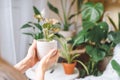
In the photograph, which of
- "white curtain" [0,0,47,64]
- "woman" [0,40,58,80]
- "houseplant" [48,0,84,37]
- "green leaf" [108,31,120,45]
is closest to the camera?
"woman" [0,40,58,80]

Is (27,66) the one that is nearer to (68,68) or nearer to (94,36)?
(68,68)

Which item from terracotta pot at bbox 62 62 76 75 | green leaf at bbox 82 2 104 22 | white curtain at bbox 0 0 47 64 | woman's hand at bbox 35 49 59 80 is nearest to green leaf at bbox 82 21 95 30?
green leaf at bbox 82 2 104 22

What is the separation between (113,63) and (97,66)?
2.07ft

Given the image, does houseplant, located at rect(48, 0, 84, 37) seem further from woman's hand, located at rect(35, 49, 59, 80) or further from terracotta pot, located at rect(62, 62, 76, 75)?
woman's hand, located at rect(35, 49, 59, 80)

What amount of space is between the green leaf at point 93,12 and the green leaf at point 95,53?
0.28 metres

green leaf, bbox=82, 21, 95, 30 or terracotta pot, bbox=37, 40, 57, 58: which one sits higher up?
green leaf, bbox=82, 21, 95, 30

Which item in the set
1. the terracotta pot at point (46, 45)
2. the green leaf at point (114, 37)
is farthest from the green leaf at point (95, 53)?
the terracotta pot at point (46, 45)

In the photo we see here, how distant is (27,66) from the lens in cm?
112

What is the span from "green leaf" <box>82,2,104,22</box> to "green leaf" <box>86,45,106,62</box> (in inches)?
11.2

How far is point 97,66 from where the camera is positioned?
7.53ft

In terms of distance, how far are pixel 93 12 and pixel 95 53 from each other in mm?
418

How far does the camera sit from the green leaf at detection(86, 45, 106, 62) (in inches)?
73.6

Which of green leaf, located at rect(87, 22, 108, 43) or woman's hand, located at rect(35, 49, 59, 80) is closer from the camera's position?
woman's hand, located at rect(35, 49, 59, 80)

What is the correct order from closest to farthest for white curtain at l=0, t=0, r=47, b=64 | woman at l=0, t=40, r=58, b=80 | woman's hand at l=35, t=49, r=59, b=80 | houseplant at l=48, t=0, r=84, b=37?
1. woman at l=0, t=40, r=58, b=80
2. woman's hand at l=35, t=49, r=59, b=80
3. white curtain at l=0, t=0, r=47, b=64
4. houseplant at l=48, t=0, r=84, b=37
